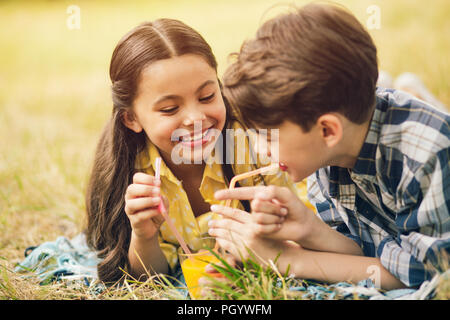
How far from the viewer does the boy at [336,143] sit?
1.27m

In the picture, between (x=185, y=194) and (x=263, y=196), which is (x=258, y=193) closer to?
(x=263, y=196)

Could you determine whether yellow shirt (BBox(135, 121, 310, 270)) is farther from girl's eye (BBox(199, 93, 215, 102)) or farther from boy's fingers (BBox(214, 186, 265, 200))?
boy's fingers (BBox(214, 186, 265, 200))

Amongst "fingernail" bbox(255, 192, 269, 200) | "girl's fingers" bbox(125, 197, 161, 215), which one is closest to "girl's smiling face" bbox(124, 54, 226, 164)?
"girl's fingers" bbox(125, 197, 161, 215)

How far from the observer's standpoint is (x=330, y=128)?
1.34m

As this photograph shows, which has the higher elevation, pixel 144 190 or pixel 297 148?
pixel 297 148

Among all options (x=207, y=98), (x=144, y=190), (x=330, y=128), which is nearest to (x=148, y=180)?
(x=144, y=190)

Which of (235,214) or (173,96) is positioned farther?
(173,96)

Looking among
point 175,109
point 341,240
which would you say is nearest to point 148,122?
point 175,109

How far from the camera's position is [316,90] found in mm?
1283

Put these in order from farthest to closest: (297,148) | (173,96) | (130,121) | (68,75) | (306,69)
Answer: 1. (68,75)
2. (130,121)
3. (173,96)
4. (297,148)
5. (306,69)

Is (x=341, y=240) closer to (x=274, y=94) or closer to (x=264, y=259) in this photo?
(x=264, y=259)

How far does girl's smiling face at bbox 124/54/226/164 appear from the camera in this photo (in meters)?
1.53

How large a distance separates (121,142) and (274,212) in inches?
26.4

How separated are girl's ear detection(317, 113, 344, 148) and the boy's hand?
0.18 metres
